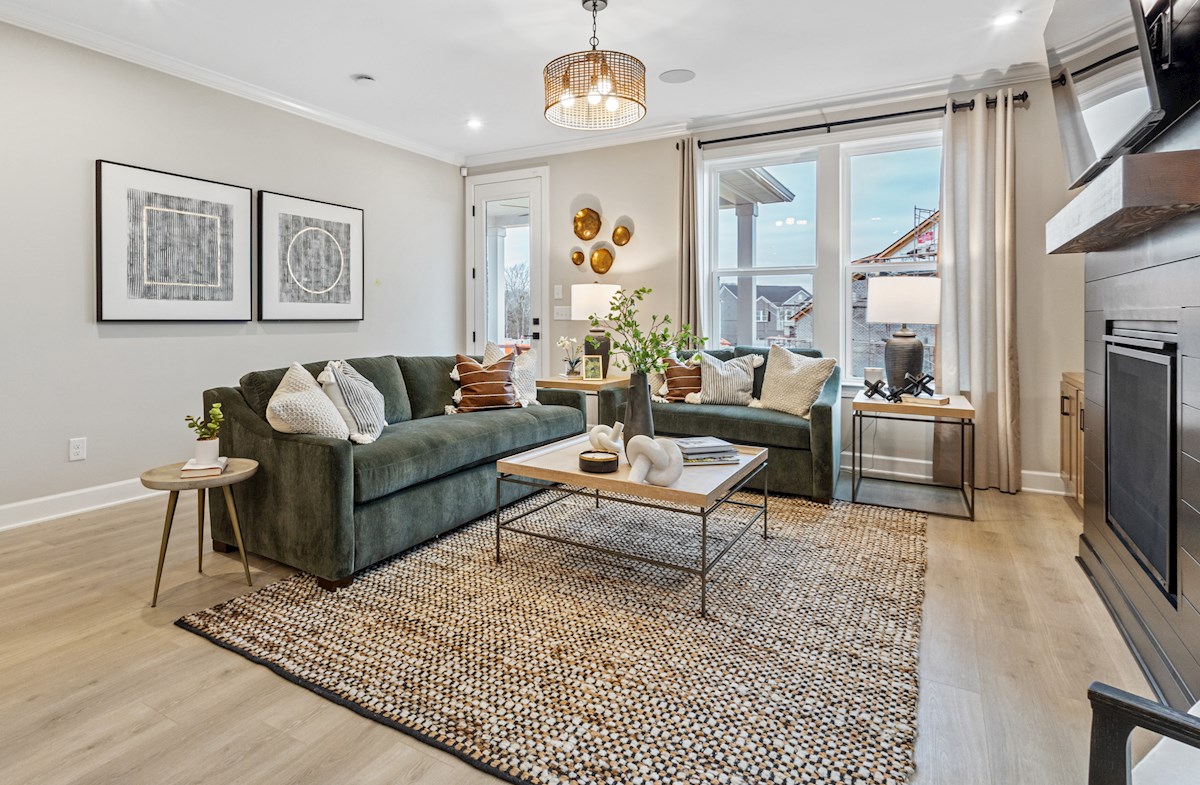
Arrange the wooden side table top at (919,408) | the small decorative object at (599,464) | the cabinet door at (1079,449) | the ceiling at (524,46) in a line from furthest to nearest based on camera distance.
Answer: the wooden side table top at (919,408), the cabinet door at (1079,449), the ceiling at (524,46), the small decorative object at (599,464)

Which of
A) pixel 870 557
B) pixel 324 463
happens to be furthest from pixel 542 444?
pixel 870 557

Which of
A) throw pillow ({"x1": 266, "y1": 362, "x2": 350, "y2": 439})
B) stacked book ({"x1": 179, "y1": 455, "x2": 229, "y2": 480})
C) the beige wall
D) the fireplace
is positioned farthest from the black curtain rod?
stacked book ({"x1": 179, "y1": 455, "x2": 229, "y2": 480})

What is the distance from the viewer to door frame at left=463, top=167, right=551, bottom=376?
18.2ft

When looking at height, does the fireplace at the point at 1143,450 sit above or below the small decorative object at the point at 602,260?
below

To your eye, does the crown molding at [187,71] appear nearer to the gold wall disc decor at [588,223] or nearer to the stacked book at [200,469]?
the gold wall disc decor at [588,223]

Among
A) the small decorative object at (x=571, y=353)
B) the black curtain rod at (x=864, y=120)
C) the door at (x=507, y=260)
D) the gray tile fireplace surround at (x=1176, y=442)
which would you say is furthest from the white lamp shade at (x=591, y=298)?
the gray tile fireplace surround at (x=1176, y=442)

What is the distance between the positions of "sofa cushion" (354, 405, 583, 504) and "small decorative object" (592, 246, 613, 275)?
69.3 inches

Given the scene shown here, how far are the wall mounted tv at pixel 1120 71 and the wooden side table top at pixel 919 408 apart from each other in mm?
1285

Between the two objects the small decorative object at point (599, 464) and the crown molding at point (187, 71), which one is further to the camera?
the crown molding at point (187, 71)

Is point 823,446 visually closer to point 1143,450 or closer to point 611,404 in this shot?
point 611,404

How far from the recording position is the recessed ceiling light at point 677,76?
3.84 m

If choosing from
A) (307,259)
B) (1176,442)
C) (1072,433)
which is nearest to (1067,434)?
(1072,433)

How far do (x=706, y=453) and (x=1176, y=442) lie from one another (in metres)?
1.45

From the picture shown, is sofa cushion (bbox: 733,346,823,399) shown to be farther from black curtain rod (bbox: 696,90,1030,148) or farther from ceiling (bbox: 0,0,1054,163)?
ceiling (bbox: 0,0,1054,163)
